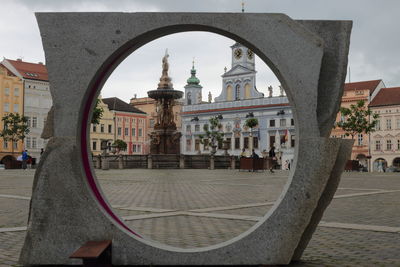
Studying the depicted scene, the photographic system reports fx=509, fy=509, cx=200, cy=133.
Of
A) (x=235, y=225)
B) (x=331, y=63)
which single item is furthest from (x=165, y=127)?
(x=331, y=63)

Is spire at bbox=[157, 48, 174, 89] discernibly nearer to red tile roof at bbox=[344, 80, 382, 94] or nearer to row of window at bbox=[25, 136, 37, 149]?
row of window at bbox=[25, 136, 37, 149]

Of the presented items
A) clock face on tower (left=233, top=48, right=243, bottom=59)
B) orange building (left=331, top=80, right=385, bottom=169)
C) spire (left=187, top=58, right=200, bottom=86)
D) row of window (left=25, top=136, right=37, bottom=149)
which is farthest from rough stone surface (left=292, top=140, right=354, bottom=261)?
spire (left=187, top=58, right=200, bottom=86)

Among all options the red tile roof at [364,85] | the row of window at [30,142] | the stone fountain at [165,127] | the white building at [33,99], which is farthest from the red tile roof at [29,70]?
the red tile roof at [364,85]

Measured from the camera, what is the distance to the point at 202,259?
4309 mm

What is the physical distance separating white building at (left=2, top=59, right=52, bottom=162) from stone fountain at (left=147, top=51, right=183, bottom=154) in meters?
34.9

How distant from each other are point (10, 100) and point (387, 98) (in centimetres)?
5716

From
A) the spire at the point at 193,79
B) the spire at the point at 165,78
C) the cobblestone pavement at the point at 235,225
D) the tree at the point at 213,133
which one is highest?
the spire at the point at 193,79

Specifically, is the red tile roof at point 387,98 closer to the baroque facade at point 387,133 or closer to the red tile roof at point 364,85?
the baroque facade at point 387,133

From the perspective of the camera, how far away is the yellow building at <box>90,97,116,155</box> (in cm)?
8794

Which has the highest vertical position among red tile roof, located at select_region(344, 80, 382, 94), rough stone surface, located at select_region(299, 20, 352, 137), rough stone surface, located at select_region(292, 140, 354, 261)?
red tile roof, located at select_region(344, 80, 382, 94)

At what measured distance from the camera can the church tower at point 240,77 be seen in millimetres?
91875

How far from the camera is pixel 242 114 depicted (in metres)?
90.8

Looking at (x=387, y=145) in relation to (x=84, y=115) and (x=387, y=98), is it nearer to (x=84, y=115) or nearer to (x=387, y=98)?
(x=387, y=98)

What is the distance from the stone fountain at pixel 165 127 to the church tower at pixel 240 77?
1729 inches
